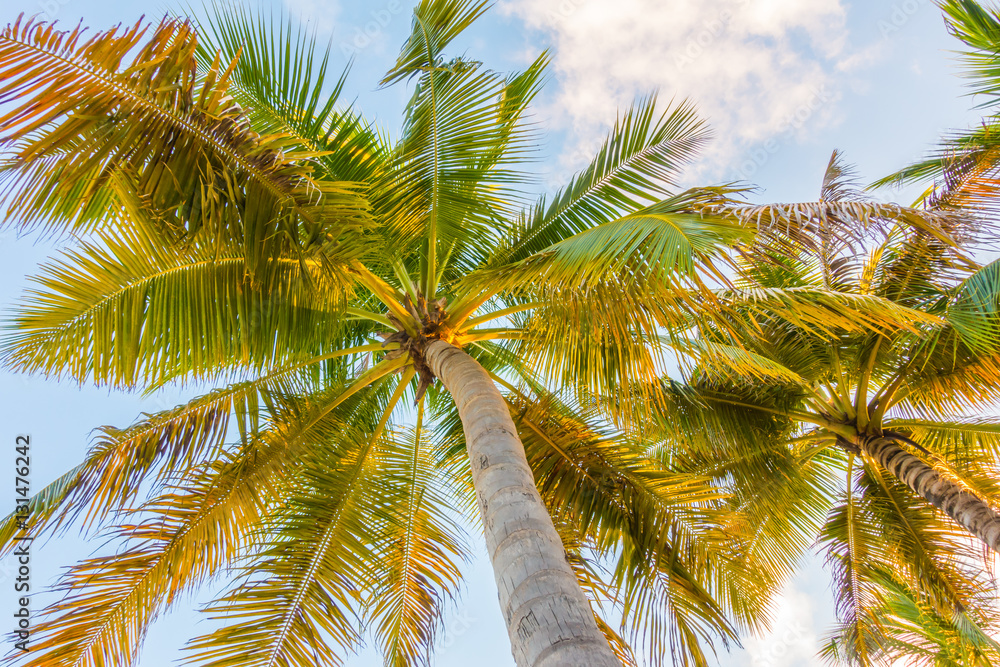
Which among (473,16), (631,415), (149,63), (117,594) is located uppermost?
(473,16)

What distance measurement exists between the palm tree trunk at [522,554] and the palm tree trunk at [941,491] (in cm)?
520

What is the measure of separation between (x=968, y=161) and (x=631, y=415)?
4672 millimetres

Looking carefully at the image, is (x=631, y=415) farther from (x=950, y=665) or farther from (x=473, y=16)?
(x=950, y=665)

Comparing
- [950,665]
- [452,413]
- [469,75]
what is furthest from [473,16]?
[950,665]

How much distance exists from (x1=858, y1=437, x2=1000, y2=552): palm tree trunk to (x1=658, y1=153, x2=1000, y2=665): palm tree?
2 cm

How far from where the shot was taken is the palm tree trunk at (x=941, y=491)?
626 centimetres

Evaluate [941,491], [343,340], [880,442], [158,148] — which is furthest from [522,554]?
[880,442]

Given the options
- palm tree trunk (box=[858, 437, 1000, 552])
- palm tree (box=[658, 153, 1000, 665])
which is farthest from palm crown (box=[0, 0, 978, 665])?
palm tree trunk (box=[858, 437, 1000, 552])

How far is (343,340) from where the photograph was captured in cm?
730

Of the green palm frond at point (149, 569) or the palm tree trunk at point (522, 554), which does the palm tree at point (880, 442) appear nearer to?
the palm tree trunk at point (522, 554)

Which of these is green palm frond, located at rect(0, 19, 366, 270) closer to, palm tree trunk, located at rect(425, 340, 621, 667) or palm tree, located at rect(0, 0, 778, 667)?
palm tree, located at rect(0, 0, 778, 667)

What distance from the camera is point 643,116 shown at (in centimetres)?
611

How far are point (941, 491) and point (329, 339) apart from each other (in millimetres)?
6366

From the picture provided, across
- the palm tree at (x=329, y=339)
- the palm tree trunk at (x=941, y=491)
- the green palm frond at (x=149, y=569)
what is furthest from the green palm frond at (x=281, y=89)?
the palm tree trunk at (x=941, y=491)
